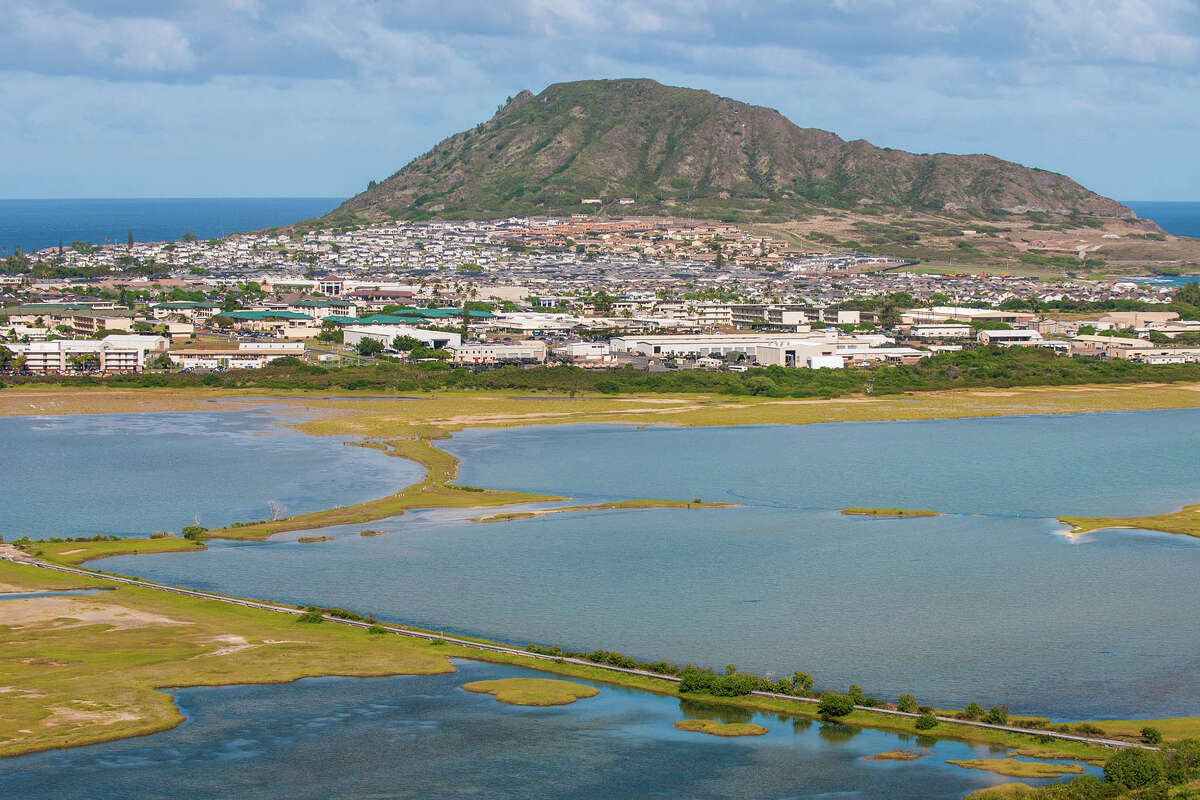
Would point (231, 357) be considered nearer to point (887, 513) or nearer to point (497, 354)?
point (497, 354)

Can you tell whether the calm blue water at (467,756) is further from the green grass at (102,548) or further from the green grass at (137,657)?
the green grass at (102,548)

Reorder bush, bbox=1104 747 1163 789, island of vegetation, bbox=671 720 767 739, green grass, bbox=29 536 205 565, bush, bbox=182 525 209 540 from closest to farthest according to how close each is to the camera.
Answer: bush, bbox=1104 747 1163 789 → island of vegetation, bbox=671 720 767 739 → green grass, bbox=29 536 205 565 → bush, bbox=182 525 209 540

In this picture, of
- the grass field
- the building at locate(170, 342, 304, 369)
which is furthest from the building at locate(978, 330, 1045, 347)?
the grass field

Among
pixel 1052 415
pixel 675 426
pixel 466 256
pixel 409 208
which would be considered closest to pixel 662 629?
pixel 675 426

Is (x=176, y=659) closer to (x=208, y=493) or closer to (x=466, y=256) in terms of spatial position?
(x=208, y=493)

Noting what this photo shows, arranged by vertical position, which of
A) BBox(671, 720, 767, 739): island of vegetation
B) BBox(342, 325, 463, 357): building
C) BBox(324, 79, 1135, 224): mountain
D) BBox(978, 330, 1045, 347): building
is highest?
BBox(324, 79, 1135, 224): mountain

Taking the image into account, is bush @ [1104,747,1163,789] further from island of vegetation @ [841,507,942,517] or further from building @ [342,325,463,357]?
building @ [342,325,463,357]

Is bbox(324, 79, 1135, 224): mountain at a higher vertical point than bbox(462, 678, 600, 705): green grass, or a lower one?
higher

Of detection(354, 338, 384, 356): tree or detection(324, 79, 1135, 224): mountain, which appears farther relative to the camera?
detection(324, 79, 1135, 224): mountain
